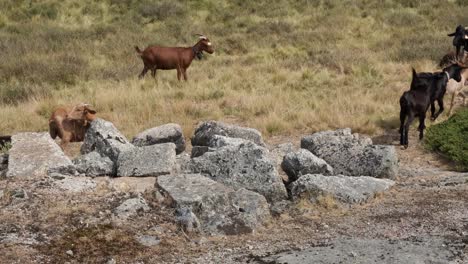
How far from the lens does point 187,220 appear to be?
643 cm

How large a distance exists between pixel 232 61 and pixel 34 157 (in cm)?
1186

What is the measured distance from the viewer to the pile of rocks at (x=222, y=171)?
21.9 feet

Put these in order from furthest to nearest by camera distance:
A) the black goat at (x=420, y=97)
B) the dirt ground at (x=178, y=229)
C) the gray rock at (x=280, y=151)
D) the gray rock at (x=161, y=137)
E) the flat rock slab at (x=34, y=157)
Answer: the black goat at (x=420, y=97) < the gray rock at (x=161, y=137) < the gray rock at (x=280, y=151) < the flat rock slab at (x=34, y=157) < the dirt ground at (x=178, y=229)

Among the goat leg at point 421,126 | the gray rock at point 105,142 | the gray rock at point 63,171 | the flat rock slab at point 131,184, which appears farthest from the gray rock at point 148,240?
the goat leg at point 421,126

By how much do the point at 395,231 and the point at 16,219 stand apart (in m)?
3.99

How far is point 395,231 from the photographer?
639cm

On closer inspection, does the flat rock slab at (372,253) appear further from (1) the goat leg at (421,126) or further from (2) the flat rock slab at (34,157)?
(1) the goat leg at (421,126)

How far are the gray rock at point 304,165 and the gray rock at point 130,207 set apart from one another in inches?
88.1

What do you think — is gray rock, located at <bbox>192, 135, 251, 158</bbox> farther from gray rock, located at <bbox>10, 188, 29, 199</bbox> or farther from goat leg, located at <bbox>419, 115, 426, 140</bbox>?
goat leg, located at <bbox>419, 115, 426, 140</bbox>

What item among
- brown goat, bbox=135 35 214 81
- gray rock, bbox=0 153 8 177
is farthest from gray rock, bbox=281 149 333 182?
brown goat, bbox=135 35 214 81

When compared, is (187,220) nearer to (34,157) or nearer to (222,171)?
(222,171)

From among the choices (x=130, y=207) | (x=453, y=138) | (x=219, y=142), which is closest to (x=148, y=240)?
(x=130, y=207)

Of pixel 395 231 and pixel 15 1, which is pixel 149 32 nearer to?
pixel 15 1

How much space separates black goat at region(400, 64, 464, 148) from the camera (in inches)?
397
